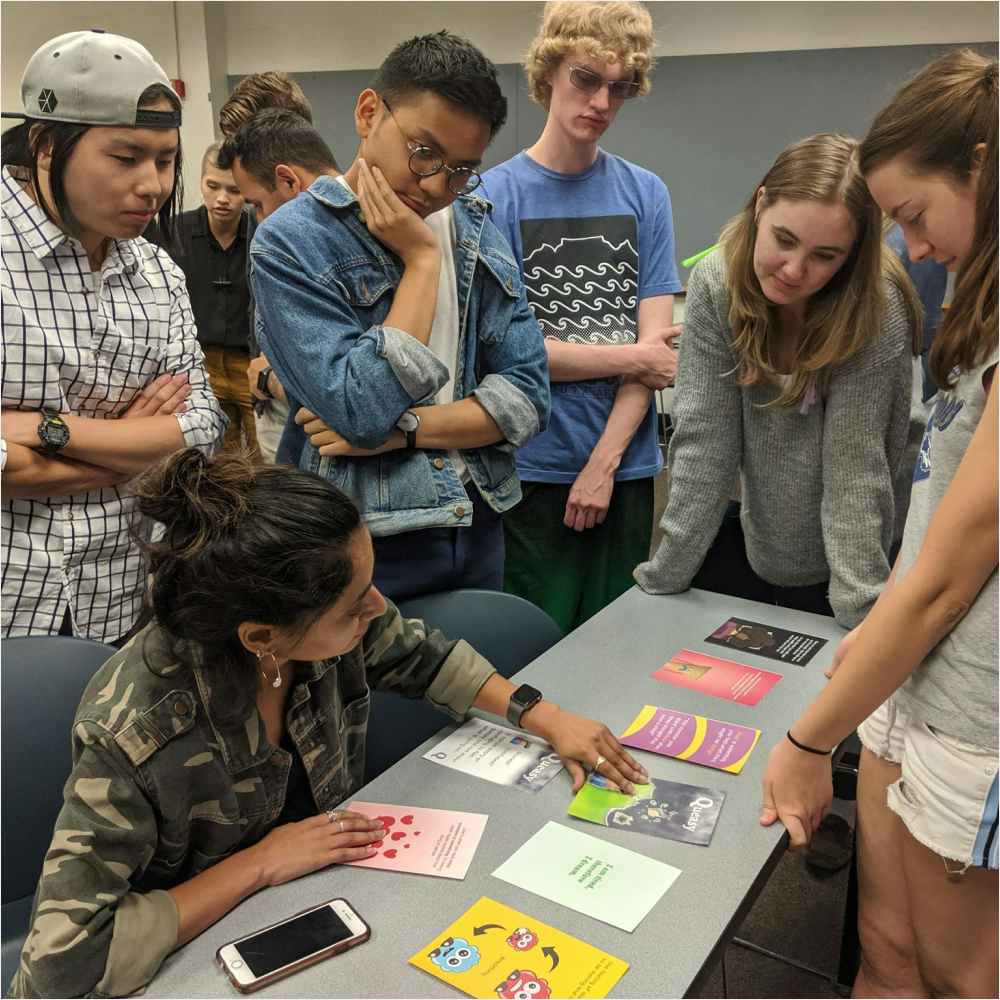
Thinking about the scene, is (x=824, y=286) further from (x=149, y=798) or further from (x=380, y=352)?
(x=149, y=798)

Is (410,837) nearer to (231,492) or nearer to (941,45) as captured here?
(231,492)

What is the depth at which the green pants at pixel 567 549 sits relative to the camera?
7.30ft

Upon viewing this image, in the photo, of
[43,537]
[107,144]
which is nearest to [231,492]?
[43,537]

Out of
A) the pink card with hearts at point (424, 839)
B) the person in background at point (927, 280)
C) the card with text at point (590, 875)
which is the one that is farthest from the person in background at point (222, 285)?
the card with text at point (590, 875)

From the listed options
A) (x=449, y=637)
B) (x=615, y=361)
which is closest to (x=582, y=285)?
(x=615, y=361)

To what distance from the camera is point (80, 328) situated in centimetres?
149

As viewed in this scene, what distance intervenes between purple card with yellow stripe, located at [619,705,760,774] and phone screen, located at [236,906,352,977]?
1.75 ft

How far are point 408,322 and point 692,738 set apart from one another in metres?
0.78

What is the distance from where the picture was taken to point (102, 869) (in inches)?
37.8

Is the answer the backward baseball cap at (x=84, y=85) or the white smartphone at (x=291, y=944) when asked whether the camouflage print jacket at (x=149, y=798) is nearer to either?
the white smartphone at (x=291, y=944)

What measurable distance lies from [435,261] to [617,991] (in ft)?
3.54

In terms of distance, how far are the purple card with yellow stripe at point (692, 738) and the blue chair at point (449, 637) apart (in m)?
0.31

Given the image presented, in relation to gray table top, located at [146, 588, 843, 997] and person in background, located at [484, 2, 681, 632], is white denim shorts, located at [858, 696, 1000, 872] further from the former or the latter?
person in background, located at [484, 2, 681, 632]

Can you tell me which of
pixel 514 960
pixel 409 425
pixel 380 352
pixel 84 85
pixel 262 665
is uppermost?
pixel 84 85
